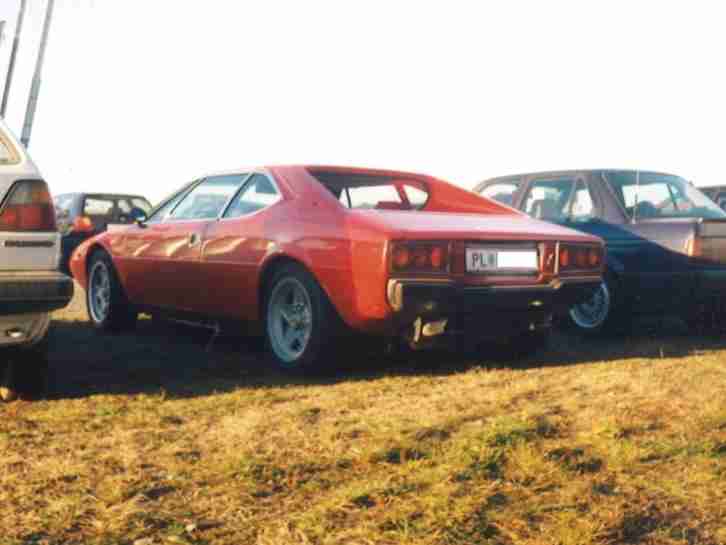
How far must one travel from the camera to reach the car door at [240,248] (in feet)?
18.0

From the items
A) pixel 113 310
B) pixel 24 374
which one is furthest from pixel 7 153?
pixel 113 310

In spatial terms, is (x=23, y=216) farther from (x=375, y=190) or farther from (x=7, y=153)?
(x=375, y=190)

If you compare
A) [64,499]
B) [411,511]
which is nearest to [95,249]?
[64,499]

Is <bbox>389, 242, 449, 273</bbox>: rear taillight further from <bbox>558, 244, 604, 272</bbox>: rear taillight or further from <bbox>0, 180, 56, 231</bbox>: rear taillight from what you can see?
<bbox>0, 180, 56, 231</bbox>: rear taillight

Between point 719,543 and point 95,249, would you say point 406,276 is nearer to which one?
point 719,543

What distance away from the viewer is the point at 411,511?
2.74 metres

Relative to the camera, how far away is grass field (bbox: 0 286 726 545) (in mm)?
2639

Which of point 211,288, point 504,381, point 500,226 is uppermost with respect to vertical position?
point 500,226

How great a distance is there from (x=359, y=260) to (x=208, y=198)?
1.98 m

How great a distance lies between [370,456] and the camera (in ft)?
10.8

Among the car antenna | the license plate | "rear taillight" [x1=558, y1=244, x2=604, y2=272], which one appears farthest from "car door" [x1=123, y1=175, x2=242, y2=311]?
the car antenna

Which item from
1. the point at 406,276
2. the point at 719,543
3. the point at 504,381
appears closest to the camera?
the point at 719,543

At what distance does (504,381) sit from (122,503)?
266cm

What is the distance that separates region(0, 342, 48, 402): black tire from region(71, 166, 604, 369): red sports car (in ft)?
4.79
